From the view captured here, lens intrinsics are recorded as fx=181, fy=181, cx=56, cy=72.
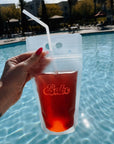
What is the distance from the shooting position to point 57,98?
98cm

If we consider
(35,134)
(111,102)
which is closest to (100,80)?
(111,102)

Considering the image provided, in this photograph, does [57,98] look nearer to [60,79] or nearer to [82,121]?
[60,79]

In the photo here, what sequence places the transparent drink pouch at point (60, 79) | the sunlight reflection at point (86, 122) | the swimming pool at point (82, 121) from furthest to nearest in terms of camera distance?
the sunlight reflection at point (86, 122)
the swimming pool at point (82, 121)
the transparent drink pouch at point (60, 79)

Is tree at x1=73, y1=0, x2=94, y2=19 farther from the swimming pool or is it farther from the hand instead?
the hand

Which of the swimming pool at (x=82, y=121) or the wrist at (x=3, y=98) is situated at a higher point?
the wrist at (x=3, y=98)

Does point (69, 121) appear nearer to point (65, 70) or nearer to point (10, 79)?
point (65, 70)

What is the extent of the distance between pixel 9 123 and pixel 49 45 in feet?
9.89

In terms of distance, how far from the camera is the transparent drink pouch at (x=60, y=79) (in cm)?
94

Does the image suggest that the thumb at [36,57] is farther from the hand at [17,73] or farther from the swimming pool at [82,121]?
the swimming pool at [82,121]

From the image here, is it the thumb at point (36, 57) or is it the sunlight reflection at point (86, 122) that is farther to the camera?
the sunlight reflection at point (86, 122)

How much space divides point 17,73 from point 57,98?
0.30 metres

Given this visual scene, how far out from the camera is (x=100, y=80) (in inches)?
211

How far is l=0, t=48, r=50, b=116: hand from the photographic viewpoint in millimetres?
989

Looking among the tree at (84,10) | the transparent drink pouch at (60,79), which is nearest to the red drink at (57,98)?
the transparent drink pouch at (60,79)
